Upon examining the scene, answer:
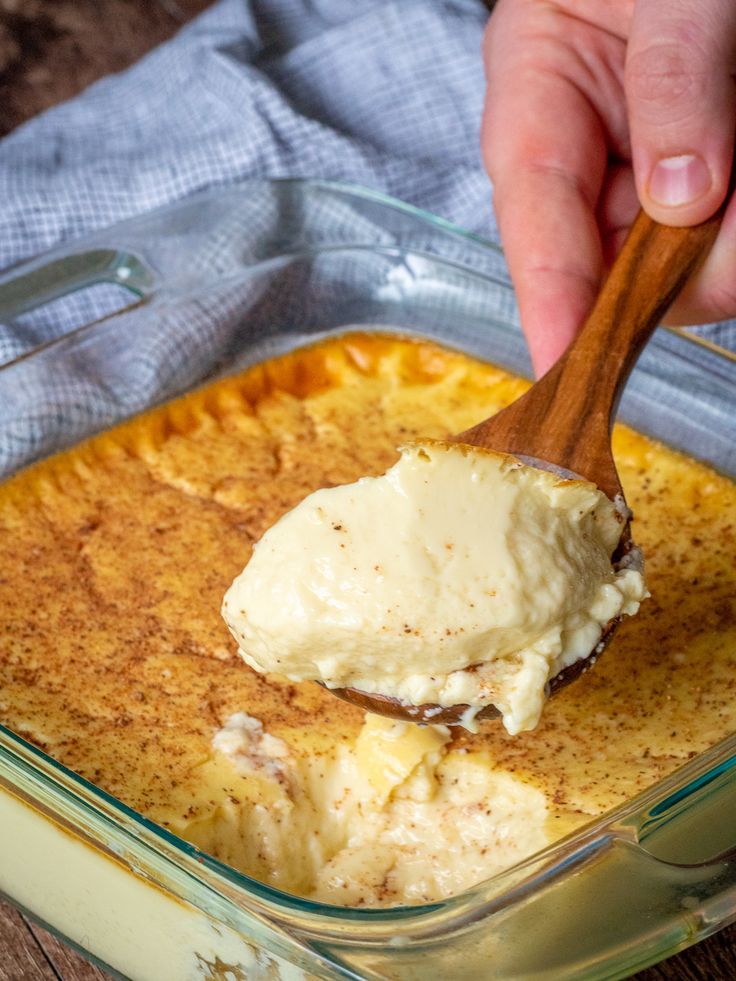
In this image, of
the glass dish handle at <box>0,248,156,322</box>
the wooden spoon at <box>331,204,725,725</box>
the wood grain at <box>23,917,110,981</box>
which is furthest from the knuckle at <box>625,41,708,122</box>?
the wood grain at <box>23,917,110,981</box>

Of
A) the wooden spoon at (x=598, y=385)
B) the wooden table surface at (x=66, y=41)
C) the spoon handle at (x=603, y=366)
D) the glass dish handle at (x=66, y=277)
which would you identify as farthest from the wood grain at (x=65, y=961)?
the wooden table surface at (x=66, y=41)

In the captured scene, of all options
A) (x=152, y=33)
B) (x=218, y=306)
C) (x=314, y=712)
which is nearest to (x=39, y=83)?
(x=152, y=33)

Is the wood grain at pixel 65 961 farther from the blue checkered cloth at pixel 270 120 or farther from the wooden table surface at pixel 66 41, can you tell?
the wooden table surface at pixel 66 41

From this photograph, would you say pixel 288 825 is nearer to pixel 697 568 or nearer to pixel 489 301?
pixel 697 568

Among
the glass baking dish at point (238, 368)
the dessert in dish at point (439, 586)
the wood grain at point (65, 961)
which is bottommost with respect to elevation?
the wood grain at point (65, 961)

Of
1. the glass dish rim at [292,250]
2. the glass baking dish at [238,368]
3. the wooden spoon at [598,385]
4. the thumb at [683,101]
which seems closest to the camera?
the glass baking dish at [238,368]

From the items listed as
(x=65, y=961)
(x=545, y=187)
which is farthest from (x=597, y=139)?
(x=65, y=961)
